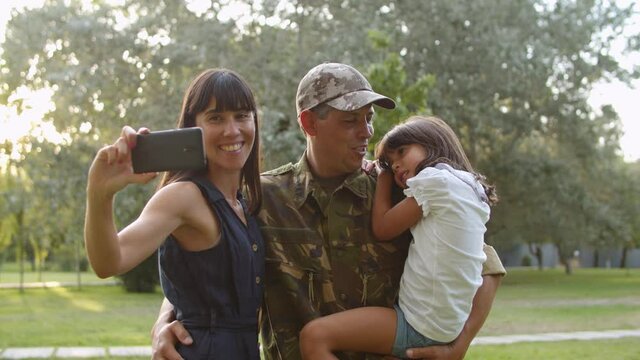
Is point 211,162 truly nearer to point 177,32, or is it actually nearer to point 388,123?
point 388,123

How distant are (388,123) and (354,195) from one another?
6.43 m

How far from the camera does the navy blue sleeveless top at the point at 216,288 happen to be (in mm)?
2553

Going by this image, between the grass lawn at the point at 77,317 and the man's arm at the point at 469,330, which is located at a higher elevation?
the man's arm at the point at 469,330

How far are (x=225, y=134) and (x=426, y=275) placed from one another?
879 mm

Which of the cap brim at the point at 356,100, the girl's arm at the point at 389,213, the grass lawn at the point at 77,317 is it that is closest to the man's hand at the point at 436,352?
the girl's arm at the point at 389,213

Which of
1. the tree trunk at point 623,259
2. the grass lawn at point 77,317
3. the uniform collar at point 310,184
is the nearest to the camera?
the uniform collar at point 310,184

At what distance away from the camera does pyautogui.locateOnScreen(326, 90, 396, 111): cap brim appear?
294 centimetres

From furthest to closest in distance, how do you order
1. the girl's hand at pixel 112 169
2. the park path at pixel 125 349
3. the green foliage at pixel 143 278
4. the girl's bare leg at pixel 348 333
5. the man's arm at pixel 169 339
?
the green foliage at pixel 143 278 < the park path at pixel 125 349 < the girl's bare leg at pixel 348 333 < the man's arm at pixel 169 339 < the girl's hand at pixel 112 169

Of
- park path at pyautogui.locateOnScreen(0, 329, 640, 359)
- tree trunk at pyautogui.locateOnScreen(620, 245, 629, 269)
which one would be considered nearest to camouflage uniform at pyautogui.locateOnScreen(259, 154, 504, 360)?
park path at pyautogui.locateOnScreen(0, 329, 640, 359)

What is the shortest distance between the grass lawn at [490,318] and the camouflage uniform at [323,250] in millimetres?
7949

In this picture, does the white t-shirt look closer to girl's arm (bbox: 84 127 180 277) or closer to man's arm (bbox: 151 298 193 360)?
man's arm (bbox: 151 298 193 360)

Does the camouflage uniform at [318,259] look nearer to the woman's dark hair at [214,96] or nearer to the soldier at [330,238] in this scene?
the soldier at [330,238]

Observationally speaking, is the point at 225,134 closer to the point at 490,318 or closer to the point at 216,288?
the point at 216,288

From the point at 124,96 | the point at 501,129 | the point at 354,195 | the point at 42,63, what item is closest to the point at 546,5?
the point at 501,129
